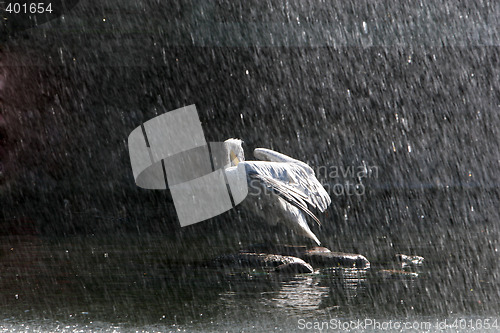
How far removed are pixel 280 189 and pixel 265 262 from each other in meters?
0.59

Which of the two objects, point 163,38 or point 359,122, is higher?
point 163,38

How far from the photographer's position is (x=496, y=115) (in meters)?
10.5

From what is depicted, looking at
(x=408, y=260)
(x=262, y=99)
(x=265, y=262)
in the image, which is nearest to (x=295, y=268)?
(x=265, y=262)

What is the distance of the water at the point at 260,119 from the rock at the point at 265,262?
0.77ft

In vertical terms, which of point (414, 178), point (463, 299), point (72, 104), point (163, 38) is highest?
point (163, 38)

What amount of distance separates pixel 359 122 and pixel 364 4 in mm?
2570

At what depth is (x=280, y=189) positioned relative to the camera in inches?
191

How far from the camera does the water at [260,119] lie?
6.46 metres

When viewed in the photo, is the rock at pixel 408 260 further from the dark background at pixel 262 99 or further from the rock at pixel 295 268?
the dark background at pixel 262 99

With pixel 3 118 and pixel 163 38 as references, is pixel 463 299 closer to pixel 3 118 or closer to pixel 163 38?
pixel 163 38

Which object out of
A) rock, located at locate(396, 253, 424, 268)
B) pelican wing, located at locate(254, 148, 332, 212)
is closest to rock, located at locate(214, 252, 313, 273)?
pelican wing, located at locate(254, 148, 332, 212)

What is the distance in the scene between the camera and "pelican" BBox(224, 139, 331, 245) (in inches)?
192

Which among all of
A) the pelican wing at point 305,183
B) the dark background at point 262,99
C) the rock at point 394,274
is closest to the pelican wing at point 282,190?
the pelican wing at point 305,183

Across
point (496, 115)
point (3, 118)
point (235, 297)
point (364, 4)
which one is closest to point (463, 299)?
point (235, 297)
